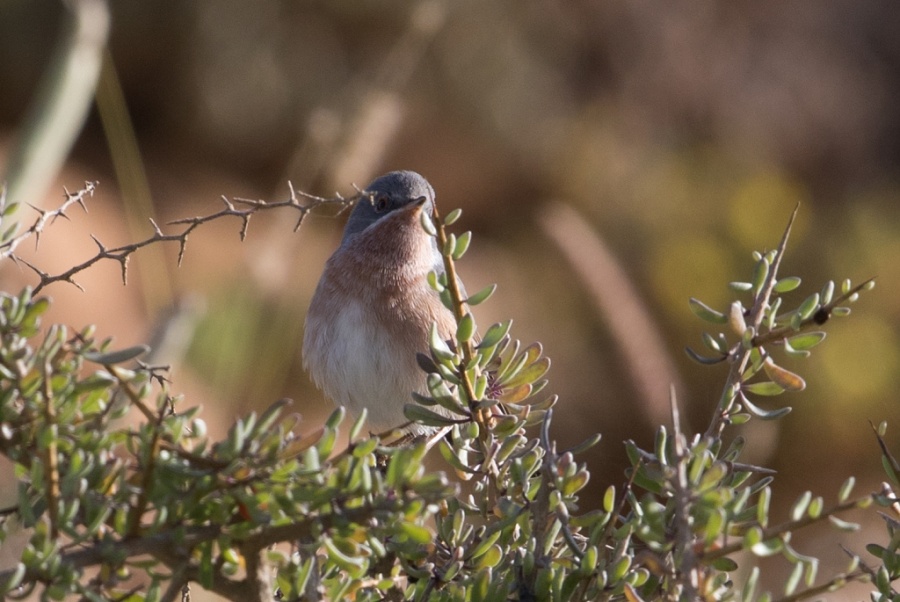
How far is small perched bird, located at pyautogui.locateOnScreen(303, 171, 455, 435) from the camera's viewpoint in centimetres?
354

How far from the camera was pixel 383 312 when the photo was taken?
3553mm

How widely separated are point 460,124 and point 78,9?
28.4 ft

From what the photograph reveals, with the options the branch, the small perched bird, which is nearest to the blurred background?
the small perched bird

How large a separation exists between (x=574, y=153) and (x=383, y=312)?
906 cm

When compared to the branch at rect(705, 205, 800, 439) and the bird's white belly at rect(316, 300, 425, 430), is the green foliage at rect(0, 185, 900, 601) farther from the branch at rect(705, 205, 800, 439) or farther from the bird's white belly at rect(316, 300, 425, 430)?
the bird's white belly at rect(316, 300, 425, 430)

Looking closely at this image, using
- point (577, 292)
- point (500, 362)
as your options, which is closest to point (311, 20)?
point (577, 292)

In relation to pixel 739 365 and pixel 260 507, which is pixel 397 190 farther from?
pixel 260 507

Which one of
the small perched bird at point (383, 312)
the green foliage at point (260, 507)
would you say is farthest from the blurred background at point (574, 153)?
the green foliage at point (260, 507)

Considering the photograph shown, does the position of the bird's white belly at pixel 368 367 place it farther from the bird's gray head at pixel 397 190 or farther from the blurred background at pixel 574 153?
the blurred background at pixel 574 153

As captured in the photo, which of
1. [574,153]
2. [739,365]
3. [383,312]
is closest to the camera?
[739,365]

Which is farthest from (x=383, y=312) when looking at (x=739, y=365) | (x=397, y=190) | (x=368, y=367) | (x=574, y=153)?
(x=574, y=153)

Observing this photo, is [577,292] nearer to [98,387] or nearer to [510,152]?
[510,152]

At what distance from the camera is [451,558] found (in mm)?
1381

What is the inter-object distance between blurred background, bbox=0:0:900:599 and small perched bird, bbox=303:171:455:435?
4933mm
